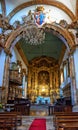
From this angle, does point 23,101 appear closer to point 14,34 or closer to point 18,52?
point 14,34

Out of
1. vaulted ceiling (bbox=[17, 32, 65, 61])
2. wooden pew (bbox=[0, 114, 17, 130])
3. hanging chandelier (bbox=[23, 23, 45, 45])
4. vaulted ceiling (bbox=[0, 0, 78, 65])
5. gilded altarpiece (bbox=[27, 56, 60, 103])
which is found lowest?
wooden pew (bbox=[0, 114, 17, 130])

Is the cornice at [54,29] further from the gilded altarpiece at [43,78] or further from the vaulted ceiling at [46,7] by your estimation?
the gilded altarpiece at [43,78]

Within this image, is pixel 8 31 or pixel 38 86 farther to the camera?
pixel 38 86

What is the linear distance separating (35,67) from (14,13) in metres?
11.5

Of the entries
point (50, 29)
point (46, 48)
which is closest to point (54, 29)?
point (50, 29)

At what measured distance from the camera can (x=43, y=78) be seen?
23266 millimetres

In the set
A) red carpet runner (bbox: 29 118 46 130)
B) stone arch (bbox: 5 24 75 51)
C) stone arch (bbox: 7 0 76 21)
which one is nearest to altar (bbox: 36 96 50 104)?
stone arch (bbox: 5 24 75 51)

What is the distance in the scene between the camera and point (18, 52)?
1728 cm

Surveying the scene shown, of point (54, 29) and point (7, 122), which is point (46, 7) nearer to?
point (54, 29)

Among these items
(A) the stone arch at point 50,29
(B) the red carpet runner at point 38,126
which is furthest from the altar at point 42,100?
(B) the red carpet runner at point 38,126

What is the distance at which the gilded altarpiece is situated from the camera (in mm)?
21844

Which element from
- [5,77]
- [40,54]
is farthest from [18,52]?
[5,77]

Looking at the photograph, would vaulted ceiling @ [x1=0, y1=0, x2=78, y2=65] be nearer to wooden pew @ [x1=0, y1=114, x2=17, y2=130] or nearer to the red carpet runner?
the red carpet runner

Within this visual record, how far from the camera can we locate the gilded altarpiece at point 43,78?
21844 millimetres
